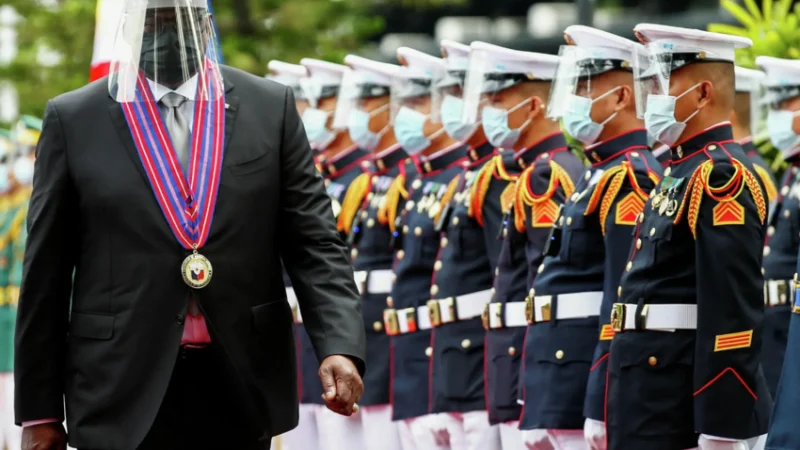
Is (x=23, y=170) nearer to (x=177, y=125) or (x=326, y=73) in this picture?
(x=326, y=73)

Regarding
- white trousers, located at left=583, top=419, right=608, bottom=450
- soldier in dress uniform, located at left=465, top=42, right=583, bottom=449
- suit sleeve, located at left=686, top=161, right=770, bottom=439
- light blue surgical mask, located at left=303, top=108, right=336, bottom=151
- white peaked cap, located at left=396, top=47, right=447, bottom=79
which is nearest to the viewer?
suit sleeve, located at left=686, top=161, right=770, bottom=439

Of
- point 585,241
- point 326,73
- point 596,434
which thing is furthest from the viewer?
point 326,73

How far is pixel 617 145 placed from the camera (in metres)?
7.30

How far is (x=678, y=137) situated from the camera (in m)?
6.62

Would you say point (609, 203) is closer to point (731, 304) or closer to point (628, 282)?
point (628, 282)

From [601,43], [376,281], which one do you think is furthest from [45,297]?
[376,281]

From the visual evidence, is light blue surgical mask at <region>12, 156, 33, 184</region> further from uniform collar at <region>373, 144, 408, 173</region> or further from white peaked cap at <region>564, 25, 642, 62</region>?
white peaked cap at <region>564, 25, 642, 62</region>

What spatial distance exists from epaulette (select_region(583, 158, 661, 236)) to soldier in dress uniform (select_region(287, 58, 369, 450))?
3.44 meters

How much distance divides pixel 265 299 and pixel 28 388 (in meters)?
0.72

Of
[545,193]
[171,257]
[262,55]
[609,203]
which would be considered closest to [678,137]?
[609,203]

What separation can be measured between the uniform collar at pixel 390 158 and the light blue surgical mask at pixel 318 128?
70 cm

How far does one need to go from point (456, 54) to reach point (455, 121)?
0.39 m

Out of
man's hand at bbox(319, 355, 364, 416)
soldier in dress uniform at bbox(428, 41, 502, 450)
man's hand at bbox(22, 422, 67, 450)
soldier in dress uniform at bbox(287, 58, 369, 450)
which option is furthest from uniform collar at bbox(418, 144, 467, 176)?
man's hand at bbox(22, 422, 67, 450)

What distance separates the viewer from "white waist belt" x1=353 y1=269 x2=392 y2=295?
9.73m
